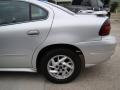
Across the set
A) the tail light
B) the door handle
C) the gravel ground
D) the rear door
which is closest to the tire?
the gravel ground

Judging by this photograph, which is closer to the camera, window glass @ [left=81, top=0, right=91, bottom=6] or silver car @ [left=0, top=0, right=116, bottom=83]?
silver car @ [left=0, top=0, right=116, bottom=83]

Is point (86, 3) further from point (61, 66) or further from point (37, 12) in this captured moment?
point (61, 66)

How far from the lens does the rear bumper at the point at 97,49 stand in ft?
18.6

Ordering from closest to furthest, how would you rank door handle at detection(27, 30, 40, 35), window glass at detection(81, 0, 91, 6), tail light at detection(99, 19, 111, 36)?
door handle at detection(27, 30, 40, 35) < tail light at detection(99, 19, 111, 36) < window glass at detection(81, 0, 91, 6)

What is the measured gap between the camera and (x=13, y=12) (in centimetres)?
580

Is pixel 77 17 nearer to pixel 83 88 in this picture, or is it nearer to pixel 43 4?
pixel 43 4

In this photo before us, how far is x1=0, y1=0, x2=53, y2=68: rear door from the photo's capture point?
5.62 meters

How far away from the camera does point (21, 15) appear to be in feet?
18.9

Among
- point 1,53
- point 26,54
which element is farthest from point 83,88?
point 1,53

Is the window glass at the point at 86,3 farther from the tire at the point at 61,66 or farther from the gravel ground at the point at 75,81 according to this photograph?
the tire at the point at 61,66

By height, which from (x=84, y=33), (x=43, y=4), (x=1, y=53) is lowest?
(x=1, y=53)

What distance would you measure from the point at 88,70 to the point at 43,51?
1.36 m

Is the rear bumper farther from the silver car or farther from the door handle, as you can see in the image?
the door handle

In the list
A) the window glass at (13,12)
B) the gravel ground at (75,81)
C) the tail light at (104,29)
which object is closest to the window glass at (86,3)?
the gravel ground at (75,81)
